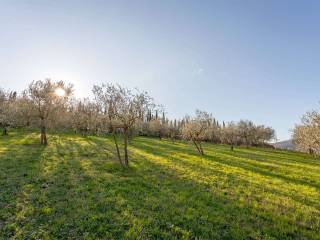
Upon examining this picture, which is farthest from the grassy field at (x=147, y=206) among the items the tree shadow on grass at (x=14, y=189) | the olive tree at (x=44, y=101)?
the olive tree at (x=44, y=101)

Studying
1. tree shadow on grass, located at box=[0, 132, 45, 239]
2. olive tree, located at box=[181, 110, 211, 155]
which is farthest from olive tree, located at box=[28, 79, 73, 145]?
olive tree, located at box=[181, 110, 211, 155]

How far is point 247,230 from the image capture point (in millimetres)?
12070

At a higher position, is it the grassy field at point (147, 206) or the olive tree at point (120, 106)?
the olive tree at point (120, 106)

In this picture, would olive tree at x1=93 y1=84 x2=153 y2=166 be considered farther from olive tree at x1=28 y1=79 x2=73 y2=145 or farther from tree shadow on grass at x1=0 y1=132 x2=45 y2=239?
olive tree at x1=28 y1=79 x2=73 y2=145

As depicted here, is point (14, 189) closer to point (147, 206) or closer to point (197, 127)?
point (147, 206)

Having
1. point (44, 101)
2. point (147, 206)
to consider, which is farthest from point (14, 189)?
point (44, 101)

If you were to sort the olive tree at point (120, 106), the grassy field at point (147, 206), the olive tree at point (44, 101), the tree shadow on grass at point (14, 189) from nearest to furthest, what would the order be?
1. the grassy field at point (147, 206)
2. the tree shadow on grass at point (14, 189)
3. the olive tree at point (120, 106)
4. the olive tree at point (44, 101)

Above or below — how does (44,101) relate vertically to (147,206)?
above

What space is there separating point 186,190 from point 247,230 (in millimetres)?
7370

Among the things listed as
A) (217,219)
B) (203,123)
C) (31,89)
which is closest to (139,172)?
(217,219)

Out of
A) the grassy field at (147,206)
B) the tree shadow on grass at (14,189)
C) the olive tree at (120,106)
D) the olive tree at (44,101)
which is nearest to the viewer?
the grassy field at (147,206)

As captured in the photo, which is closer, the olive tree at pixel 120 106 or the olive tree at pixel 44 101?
the olive tree at pixel 120 106

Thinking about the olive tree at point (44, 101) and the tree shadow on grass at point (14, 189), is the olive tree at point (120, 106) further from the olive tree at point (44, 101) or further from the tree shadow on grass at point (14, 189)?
the olive tree at point (44, 101)

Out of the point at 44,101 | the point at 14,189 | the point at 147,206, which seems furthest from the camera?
the point at 44,101
